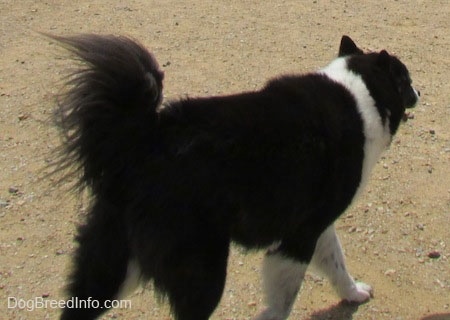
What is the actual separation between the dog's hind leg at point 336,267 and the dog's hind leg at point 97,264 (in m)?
1.15

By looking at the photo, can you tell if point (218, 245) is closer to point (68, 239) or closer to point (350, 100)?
point (350, 100)

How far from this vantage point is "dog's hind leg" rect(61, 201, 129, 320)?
2.96 meters

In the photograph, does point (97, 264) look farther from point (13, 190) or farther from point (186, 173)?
point (13, 190)

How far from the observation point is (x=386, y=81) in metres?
3.63

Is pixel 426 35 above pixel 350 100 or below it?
below

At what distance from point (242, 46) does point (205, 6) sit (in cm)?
109

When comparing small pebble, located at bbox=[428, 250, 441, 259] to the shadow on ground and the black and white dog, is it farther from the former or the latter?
the black and white dog

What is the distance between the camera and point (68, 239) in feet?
13.7

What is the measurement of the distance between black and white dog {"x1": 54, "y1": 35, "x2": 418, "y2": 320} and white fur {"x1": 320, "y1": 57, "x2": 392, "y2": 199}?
101 millimetres

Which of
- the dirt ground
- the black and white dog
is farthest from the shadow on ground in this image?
the black and white dog

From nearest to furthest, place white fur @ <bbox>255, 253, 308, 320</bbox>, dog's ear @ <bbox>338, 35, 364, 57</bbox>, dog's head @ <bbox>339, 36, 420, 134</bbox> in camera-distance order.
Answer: white fur @ <bbox>255, 253, 308, 320</bbox>, dog's head @ <bbox>339, 36, 420, 134</bbox>, dog's ear @ <bbox>338, 35, 364, 57</bbox>

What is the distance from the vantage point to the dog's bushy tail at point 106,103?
280 cm

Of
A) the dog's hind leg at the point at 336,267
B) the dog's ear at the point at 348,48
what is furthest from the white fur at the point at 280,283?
the dog's ear at the point at 348,48

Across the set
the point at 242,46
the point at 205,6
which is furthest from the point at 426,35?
the point at 205,6
